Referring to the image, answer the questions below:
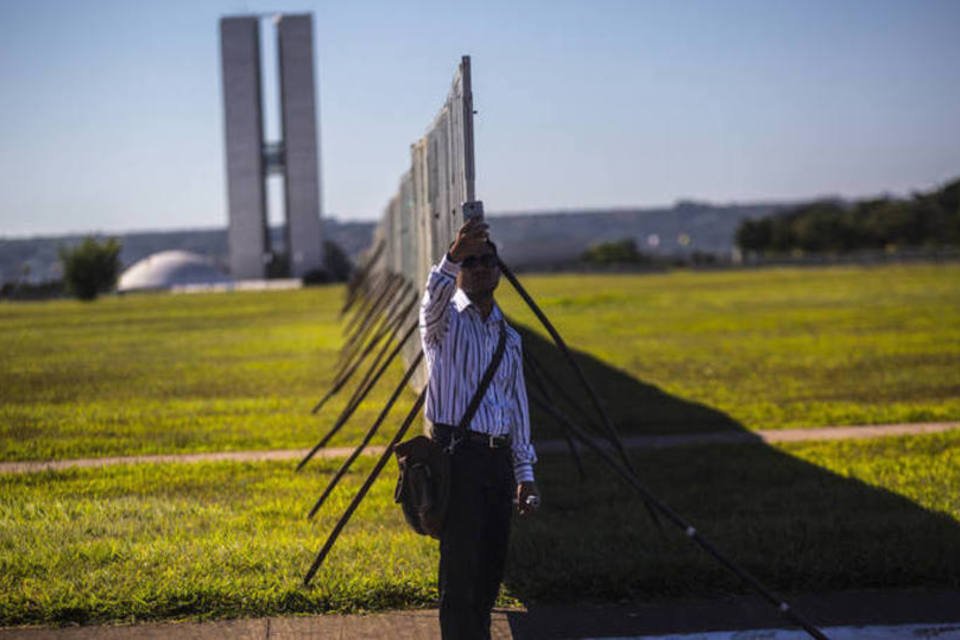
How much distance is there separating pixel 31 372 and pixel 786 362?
468 inches

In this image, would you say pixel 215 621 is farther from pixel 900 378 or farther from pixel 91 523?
pixel 900 378

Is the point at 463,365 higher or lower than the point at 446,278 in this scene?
lower

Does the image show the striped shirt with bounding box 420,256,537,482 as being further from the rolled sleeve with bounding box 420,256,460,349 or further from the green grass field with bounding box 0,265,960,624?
the green grass field with bounding box 0,265,960,624

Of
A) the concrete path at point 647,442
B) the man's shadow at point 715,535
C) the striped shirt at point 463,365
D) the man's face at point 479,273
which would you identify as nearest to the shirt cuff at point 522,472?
the striped shirt at point 463,365

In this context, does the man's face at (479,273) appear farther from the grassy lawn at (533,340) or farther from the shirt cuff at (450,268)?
the grassy lawn at (533,340)

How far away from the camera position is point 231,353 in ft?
77.5

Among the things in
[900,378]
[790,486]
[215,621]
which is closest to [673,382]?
[900,378]

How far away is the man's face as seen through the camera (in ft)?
16.2

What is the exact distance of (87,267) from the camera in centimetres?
5988

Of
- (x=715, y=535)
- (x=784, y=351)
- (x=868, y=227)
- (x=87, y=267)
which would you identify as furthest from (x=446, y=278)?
(x=868, y=227)

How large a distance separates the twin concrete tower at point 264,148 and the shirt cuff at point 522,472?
98369mm

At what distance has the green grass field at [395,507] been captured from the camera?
668 cm

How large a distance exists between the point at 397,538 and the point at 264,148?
99429 millimetres

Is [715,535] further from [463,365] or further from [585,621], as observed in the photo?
[463,365]
